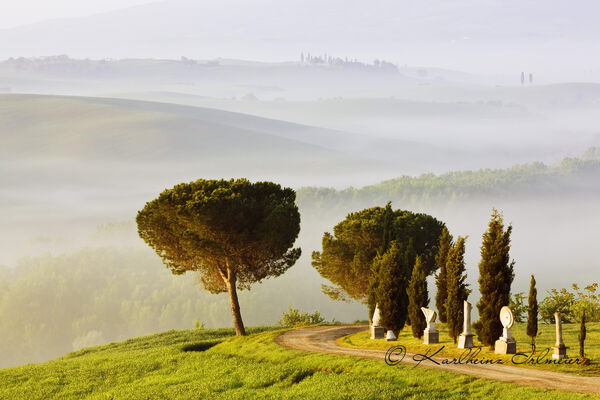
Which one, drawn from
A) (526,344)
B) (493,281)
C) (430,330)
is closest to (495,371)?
(493,281)

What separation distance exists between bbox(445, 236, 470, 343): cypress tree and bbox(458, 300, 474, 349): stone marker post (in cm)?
102

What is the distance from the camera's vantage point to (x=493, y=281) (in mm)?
46594

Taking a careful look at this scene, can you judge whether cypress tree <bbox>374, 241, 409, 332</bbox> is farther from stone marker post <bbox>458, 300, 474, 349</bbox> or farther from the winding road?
stone marker post <bbox>458, 300, 474, 349</bbox>

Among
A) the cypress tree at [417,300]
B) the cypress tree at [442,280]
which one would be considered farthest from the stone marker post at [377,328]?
the cypress tree at [442,280]

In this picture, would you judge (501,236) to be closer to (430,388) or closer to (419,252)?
(430,388)

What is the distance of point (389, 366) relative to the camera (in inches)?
1757

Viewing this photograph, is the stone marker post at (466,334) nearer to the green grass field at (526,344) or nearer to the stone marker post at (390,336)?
the green grass field at (526,344)

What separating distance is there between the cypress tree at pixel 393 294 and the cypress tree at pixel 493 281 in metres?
9.22

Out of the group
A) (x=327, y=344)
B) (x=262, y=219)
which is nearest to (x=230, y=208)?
(x=262, y=219)

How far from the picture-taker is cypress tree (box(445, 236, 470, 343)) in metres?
49.2

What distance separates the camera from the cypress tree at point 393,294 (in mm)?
55531

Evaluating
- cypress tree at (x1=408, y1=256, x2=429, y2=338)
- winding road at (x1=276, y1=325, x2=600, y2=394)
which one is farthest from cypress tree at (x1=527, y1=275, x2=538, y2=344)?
cypress tree at (x1=408, y1=256, x2=429, y2=338)

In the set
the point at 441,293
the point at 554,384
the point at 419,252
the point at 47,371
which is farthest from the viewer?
the point at 419,252

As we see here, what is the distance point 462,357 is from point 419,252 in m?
30.7
